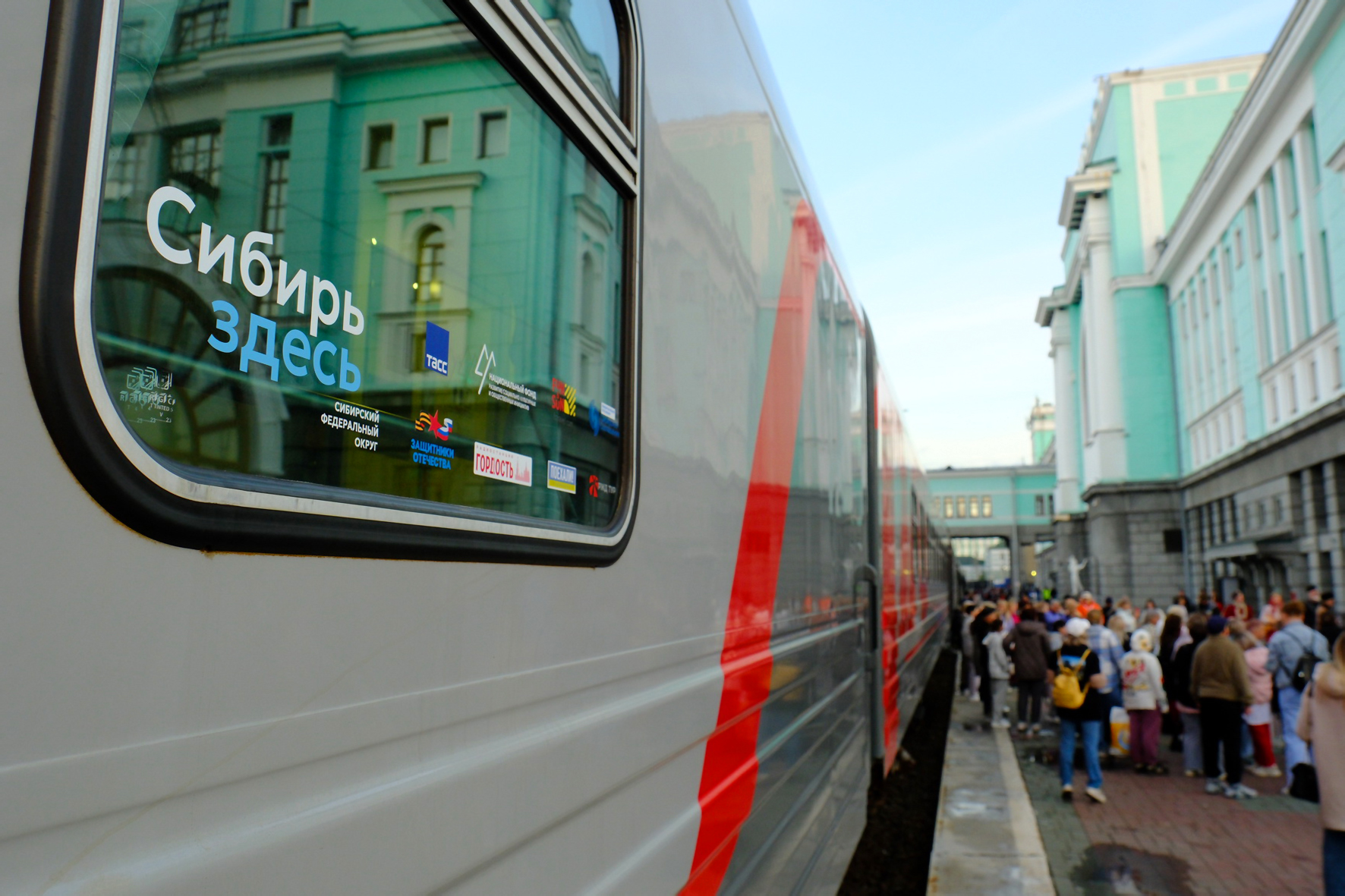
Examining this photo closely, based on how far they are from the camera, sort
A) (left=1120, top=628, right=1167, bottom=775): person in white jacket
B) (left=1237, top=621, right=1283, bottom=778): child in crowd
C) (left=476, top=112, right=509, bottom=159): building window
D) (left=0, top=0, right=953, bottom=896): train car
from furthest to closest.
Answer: (left=1120, top=628, right=1167, bottom=775): person in white jacket → (left=1237, top=621, right=1283, bottom=778): child in crowd → (left=476, top=112, right=509, bottom=159): building window → (left=0, top=0, right=953, bottom=896): train car

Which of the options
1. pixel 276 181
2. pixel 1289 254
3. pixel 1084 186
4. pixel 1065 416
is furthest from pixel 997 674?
pixel 1065 416

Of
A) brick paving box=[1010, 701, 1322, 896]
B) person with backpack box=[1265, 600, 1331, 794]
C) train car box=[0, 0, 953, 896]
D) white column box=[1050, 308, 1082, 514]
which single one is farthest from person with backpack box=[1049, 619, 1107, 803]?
white column box=[1050, 308, 1082, 514]

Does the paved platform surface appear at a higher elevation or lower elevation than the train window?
lower

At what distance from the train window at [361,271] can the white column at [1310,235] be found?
24290 mm

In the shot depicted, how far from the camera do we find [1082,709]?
8.19m

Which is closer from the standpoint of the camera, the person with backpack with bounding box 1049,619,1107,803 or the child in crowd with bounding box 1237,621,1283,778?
the person with backpack with bounding box 1049,619,1107,803

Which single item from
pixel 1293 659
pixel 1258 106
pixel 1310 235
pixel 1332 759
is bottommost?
pixel 1332 759

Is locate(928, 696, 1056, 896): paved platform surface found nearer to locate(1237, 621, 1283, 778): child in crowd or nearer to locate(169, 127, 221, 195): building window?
locate(1237, 621, 1283, 778): child in crowd

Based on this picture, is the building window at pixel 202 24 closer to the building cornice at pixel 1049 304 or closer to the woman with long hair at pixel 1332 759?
the woman with long hair at pixel 1332 759

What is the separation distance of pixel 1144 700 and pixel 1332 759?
523 centimetres

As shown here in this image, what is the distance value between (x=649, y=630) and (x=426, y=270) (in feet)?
3.27

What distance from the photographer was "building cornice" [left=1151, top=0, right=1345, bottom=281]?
2075 centimetres

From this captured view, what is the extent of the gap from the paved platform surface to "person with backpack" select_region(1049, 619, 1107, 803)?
1.67 feet

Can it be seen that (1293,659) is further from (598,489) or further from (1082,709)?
(598,489)
